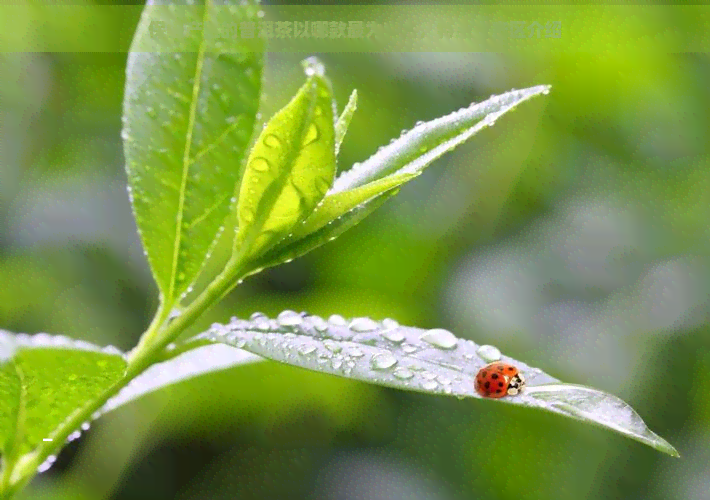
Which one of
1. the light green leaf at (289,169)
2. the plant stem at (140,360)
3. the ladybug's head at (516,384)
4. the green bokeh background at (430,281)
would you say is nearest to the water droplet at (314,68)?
the light green leaf at (289,169)

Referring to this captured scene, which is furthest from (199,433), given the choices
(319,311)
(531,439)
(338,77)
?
(338,77)

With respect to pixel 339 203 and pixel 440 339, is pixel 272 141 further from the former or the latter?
pixel 440 339

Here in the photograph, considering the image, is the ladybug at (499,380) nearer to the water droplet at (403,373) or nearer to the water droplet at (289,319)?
the water droplet at (403,373)

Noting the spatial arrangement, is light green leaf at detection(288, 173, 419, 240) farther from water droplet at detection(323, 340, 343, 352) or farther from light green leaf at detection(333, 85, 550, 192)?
water droplet at detection(323, 340, 343, 352)

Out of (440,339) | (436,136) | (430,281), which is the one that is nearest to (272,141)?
(436,136)

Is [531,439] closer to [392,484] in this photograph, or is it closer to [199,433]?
[392,484]

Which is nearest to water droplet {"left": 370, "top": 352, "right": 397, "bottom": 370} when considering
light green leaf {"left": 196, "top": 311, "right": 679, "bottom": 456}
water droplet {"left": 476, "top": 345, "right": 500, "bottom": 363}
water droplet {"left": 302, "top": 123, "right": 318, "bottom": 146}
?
light green leaf {"left": 196, "top": 311, "right": 679, "bottom": 456}
